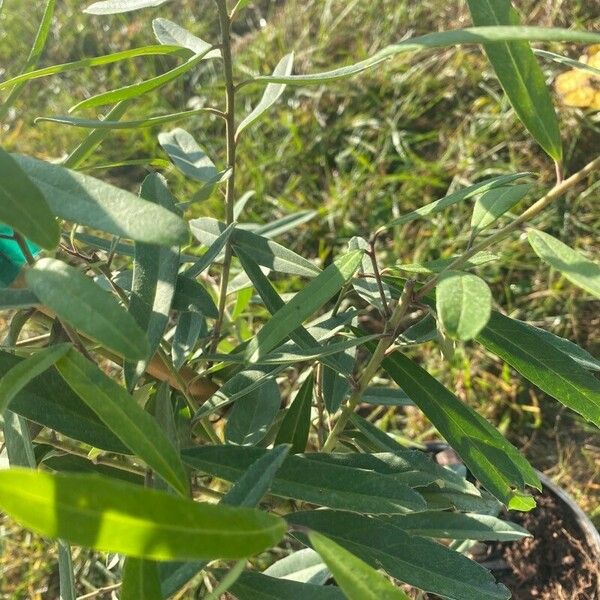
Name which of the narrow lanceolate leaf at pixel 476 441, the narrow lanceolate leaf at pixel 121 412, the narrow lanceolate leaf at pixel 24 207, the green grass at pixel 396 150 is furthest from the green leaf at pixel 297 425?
the green grass at pixel 396 150

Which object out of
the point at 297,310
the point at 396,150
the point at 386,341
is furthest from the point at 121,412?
the point at 396,150

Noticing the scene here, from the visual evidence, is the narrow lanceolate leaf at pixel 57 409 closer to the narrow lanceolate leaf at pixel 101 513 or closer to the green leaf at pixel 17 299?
the green leaf at pixel 17 299

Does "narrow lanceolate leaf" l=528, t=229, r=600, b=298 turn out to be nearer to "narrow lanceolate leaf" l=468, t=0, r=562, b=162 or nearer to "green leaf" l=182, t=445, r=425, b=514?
"narrow lanceolate leaf" l=468, t=0, r=562, b=162

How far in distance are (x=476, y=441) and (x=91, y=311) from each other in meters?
0.42

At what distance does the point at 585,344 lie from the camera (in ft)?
5.43

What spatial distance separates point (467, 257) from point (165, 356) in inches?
12.1

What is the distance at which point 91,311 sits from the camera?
0.45 metres

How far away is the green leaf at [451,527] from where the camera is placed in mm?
841

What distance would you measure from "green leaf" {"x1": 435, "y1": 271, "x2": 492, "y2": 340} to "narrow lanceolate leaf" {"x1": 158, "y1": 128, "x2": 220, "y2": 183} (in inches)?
19.6

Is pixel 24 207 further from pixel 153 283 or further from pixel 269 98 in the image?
pixel 269 98

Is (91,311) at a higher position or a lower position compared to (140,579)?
higher

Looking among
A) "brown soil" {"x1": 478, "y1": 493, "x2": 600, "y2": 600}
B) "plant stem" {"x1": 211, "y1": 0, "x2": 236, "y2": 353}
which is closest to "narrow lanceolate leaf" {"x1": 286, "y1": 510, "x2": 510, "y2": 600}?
"plant stem" {"x1": 211, "y1": 0, "x2": 236, "y2": 353}

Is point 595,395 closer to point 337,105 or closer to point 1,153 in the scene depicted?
point 1,153

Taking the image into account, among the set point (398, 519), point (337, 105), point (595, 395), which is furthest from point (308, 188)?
point (595, 395)
